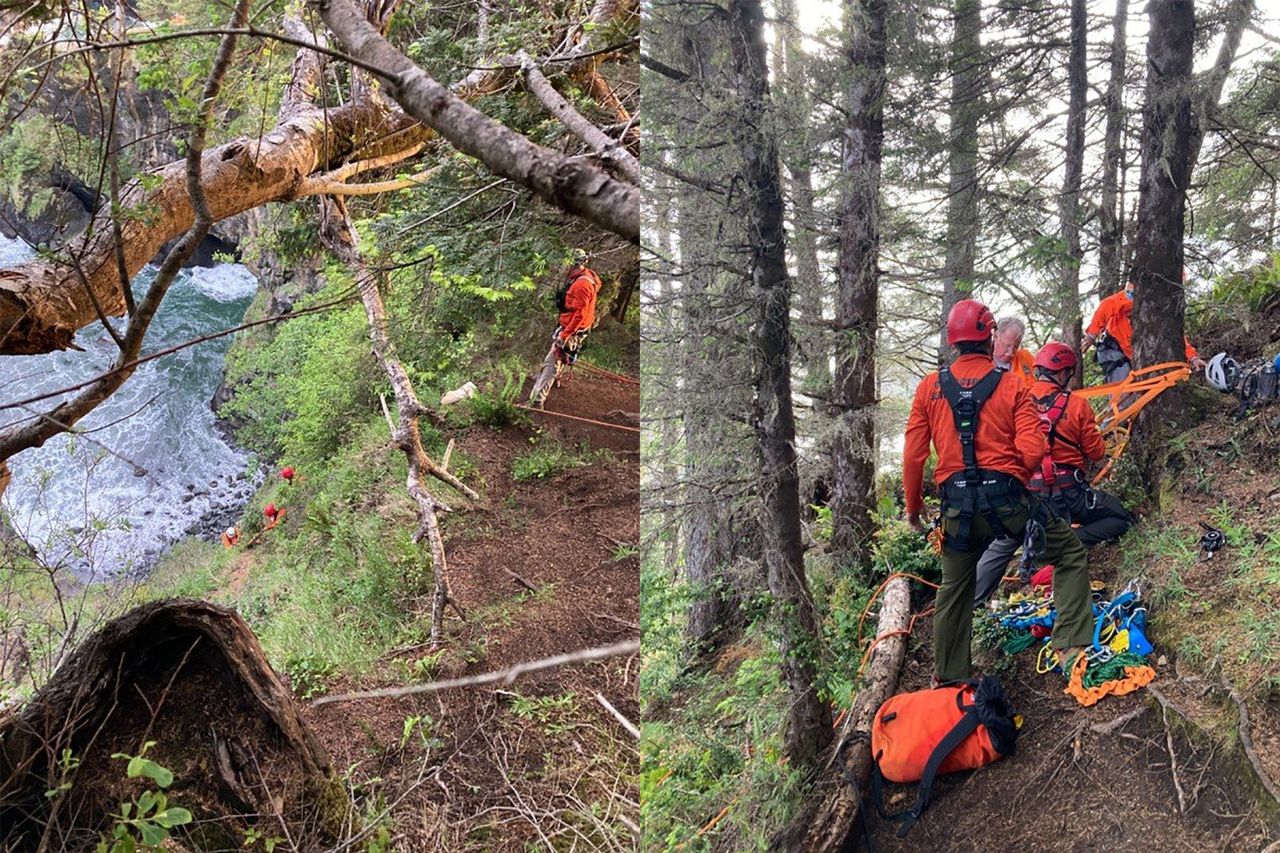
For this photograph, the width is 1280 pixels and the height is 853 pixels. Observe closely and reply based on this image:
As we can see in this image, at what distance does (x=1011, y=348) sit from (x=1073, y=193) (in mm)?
281

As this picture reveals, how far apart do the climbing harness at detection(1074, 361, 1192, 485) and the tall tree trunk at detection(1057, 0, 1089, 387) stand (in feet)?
0.22

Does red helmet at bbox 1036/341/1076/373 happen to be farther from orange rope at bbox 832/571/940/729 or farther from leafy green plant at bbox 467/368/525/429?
leafy green plant at bbox 467/368/525/429

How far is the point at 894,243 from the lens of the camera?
4.25 ft

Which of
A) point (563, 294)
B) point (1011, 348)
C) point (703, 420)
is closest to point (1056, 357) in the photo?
point (1011, 348)

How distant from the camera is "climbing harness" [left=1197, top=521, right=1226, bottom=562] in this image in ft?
3.76

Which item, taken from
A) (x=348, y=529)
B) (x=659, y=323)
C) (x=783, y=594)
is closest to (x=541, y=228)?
(x=659, y=323)

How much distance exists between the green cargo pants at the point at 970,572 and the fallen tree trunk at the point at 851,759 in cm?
7

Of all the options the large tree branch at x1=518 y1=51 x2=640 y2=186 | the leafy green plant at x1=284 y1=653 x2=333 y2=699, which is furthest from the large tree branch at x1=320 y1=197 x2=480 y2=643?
the large tree branch at x1=518 y1=51 x2=640 y2=186

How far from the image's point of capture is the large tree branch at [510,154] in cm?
106

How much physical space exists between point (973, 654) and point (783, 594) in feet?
1.26

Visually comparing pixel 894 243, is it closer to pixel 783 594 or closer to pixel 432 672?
pixel 783 594

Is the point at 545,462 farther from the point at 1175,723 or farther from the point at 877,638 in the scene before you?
the point at 1175,723

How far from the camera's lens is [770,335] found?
49.3 inches

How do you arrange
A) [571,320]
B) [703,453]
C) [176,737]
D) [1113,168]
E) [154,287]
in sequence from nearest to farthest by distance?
[1113,168], [703,453], [154,287], [176,737], [571,320]
